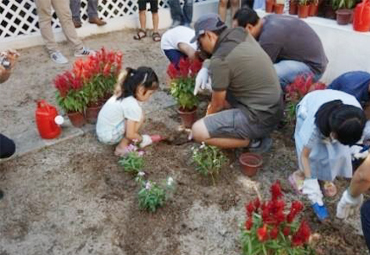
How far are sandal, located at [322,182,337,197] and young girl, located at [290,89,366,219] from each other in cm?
11

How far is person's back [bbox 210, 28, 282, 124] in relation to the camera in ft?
8.92

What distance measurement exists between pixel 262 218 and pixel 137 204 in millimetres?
1192

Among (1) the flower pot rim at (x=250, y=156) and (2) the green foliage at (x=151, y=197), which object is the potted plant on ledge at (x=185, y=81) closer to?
(1) the flower pot rim at (x=250, y=156)

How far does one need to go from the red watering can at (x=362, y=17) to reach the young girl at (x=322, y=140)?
1601 millimetres

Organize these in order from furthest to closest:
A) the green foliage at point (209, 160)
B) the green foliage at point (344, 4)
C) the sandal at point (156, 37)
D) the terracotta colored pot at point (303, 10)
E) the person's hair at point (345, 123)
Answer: the sandal at point (156, 37) < the terracotta colored pot at point (303, 10) < the green foliage at point (344, 4) < the green foliage at point (209, 160) < the person's hair at point (345, 123)

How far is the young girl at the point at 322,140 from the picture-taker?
7.08 feet

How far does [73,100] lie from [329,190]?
229cm

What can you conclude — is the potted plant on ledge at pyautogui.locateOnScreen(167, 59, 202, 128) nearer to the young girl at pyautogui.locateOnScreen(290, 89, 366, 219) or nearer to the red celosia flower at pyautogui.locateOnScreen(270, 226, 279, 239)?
the young girl at pyautogui.locateOnScreen(290, 89, 366, 219)

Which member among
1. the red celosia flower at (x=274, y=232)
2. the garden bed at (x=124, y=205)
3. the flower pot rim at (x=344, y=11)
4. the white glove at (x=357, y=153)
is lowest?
the garden bed at (x=124, y=205)

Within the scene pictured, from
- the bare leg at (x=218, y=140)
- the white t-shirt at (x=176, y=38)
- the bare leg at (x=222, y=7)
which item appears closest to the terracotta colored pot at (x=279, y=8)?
the white t-shirt at (x=176, y=38)

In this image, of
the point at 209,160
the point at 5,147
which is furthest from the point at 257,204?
the point at 5,147

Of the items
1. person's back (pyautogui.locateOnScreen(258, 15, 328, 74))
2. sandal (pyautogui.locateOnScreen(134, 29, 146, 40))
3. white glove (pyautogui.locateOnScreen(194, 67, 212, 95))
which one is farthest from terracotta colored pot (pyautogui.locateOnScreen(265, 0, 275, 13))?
sandal (pyautogui.locateOnScreen(134, 29, 146, 40))

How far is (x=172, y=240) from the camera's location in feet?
7.77

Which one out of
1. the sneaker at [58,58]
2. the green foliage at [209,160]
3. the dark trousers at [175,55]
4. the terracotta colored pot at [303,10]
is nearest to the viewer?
the green foliage at [209,160]
